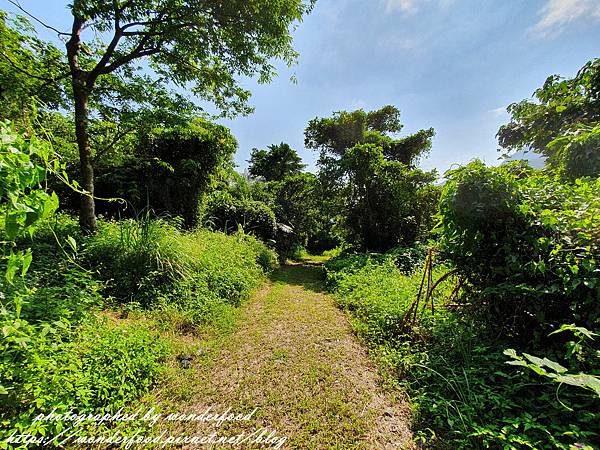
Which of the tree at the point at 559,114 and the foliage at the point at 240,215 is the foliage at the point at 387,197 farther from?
the tree at the point at 559,114

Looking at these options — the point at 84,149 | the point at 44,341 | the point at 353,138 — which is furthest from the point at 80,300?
the point at 353,138

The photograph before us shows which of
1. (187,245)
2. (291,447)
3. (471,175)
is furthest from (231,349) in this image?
(471,175)

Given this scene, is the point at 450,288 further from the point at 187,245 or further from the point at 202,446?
the point at 187,245

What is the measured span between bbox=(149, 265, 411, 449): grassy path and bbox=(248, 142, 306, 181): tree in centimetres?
1803

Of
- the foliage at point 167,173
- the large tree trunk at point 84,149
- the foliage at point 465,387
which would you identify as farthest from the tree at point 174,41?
the foliage at point 465,387

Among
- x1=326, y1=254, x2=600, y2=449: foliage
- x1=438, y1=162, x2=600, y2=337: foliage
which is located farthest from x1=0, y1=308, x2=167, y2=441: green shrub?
x1=438, y1=162, x2=600, y2=337: foliage

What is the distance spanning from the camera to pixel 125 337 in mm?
2451

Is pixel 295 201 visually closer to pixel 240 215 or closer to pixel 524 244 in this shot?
pixel 240 215

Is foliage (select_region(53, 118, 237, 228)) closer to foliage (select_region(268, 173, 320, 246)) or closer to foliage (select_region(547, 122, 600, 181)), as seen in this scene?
foliage (select_region(268, 173, 320, 246))

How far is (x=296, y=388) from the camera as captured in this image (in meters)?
2.40

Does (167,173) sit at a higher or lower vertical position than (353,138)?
lower

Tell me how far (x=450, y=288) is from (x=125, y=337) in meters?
4.11

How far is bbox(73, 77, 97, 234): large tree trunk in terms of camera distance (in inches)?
159

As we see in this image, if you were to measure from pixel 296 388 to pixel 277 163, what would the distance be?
19865 mm
